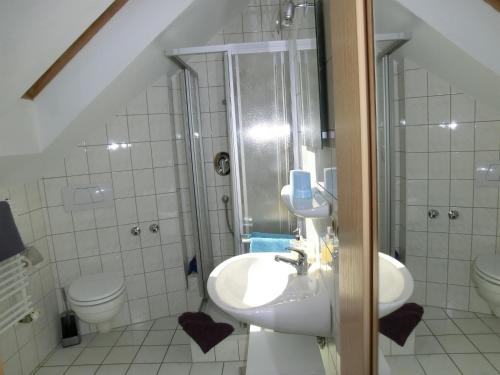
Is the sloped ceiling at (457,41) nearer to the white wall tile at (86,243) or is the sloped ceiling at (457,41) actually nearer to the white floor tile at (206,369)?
the white floor tile at (206,369)

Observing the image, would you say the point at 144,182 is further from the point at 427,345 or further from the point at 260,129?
the point at 427,345

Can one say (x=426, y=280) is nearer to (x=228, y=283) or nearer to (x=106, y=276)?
(x=228, y=283)

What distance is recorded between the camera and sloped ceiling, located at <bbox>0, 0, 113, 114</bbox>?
1.34 metres

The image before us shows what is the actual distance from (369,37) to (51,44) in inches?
59.2

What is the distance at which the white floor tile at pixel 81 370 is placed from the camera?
229 cm

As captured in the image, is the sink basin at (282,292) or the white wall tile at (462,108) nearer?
the white wall tile at (462,108)

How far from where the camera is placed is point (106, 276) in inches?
104

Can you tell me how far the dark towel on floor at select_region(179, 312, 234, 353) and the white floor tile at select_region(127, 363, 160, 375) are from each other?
33 centimetres

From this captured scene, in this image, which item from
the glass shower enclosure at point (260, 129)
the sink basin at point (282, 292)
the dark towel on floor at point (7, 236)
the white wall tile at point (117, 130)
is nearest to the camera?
the sink basin at point (282, 292)

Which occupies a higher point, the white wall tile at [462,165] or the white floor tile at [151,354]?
the white wall tile at [462,165]

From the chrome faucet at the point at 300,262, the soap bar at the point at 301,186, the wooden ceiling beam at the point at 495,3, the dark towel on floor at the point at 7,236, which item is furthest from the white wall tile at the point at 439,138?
the dark towel on floor at the point at 7,236

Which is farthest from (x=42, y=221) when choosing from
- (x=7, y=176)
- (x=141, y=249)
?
(x=141, y=249)

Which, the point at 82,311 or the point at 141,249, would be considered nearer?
the point at 82,311

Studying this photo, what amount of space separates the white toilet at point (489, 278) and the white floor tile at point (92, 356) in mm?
2650
